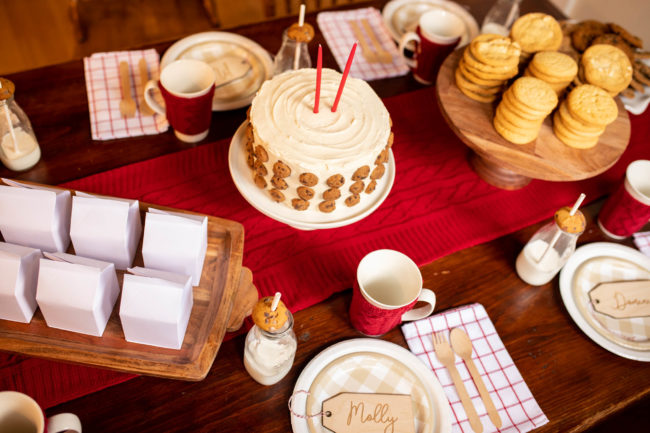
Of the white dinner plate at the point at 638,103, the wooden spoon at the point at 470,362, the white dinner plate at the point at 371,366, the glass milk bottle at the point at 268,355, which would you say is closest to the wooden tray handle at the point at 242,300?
the glass milk bottle at the point at 268,355

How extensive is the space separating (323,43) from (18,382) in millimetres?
1081

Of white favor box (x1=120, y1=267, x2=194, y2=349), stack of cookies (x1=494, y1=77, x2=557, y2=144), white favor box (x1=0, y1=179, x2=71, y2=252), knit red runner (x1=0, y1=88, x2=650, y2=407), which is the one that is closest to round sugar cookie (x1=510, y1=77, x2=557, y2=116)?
stack of cookies (x1=494, y1=77, x2=557, y2=144)

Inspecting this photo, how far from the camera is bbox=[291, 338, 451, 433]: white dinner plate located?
0.84 metres

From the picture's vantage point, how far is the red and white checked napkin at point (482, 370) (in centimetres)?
88

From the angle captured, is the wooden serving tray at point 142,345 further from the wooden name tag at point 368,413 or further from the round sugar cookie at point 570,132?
the round sugar cookie at point 570,132

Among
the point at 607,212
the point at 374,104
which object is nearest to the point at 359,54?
the point at 374,104

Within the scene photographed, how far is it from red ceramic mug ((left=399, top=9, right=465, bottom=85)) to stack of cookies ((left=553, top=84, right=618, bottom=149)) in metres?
0.36

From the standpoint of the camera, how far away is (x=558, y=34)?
1.18 meters

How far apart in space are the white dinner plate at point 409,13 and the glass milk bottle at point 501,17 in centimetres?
4

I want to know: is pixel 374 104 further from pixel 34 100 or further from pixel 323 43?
pixel 34 100

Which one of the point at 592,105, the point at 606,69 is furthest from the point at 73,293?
the point at 606,69

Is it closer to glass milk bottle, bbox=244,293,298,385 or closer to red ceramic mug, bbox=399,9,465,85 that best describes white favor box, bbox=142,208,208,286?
glass milk bottle, bbox=244,293,298,385

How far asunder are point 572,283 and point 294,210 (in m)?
0.59

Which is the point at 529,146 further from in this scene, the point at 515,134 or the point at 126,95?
the point at 126,95
